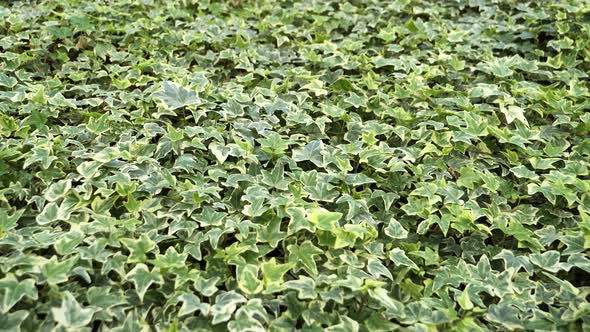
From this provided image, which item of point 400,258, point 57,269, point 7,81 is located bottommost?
point 400,258

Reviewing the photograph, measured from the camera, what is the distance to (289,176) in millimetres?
2383

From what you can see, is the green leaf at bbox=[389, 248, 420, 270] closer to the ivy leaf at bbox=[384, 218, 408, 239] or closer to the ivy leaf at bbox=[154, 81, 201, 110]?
the ivy leaf at bbox=[384, 218, 408, 239]

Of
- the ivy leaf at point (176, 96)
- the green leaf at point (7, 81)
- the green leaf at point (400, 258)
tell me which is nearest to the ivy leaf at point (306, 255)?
the green leaf at point (400, 258)

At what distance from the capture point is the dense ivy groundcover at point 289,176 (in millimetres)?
1833

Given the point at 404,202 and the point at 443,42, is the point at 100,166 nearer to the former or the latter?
the point at 404,202

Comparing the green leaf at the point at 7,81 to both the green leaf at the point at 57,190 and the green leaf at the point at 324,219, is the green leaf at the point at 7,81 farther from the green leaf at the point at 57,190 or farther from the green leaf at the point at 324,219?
the green leaf at the point at 324,219

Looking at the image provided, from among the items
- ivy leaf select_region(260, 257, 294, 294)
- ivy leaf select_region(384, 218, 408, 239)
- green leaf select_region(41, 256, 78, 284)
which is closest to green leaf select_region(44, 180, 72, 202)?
green leaf select_region(41, 256, 78, 284)

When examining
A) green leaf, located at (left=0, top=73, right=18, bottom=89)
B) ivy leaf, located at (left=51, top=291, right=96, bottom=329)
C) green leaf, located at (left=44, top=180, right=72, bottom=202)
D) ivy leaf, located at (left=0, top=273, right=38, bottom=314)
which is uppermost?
green leaf, located at (left=0, top=73, right=18, bottom=89)

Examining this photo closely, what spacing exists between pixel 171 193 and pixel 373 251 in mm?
847

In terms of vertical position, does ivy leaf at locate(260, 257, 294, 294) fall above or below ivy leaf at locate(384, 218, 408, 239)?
above

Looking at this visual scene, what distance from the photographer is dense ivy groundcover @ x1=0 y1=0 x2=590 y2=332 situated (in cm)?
183

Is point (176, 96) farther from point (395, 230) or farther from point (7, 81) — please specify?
point (395, 230)

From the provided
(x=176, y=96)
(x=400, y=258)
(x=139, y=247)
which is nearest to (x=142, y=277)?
(x=139, y=247)

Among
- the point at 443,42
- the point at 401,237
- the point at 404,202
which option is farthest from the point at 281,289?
the point at 443,42
